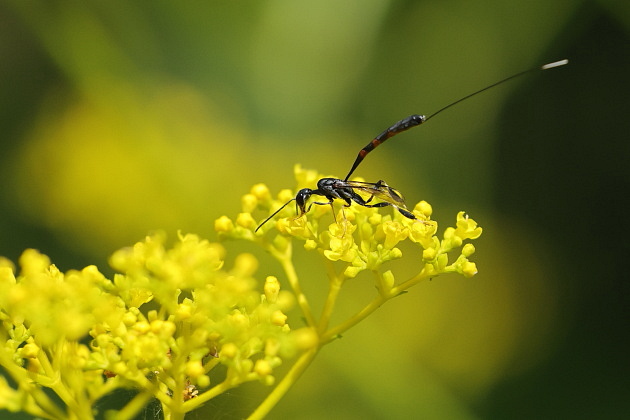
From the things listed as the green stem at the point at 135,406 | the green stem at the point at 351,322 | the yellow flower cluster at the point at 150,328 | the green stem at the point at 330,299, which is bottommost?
the green stem at the point at 351,322

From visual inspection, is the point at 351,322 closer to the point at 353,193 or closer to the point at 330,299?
the point at 330,299

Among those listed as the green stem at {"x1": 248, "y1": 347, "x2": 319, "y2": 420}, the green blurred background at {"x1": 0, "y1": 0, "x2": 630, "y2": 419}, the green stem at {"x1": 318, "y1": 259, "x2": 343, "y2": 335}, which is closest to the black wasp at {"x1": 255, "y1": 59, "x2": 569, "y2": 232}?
the green stem at {"x1": 318, "y1": 259, "x2": 343, "y2": 335}

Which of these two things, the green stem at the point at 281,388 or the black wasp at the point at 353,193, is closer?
the green stem at the point at 281,388

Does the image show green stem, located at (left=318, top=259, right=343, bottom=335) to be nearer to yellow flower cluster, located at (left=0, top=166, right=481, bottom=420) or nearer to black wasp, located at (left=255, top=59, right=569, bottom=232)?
yellow flower cluster, located at (left=0, top=166, right=481, bottom=420)

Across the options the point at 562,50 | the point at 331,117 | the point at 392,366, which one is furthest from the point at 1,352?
the point at 562,50

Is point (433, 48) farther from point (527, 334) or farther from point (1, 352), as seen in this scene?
point (1, 352)

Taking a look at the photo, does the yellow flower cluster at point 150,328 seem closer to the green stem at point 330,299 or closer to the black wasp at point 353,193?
the green stem at point 330,299

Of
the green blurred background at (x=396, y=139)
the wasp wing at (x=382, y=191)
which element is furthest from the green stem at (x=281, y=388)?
the green blurred background at (x=396, y=139)

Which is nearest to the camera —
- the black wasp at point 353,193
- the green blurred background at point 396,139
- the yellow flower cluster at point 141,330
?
the yellow flower cluster at point 141,330

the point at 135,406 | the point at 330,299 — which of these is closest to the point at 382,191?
the point at 330,299
